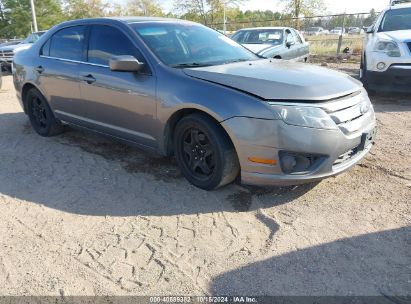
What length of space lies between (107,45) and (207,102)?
1672 mm

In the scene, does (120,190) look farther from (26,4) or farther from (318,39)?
(26,4)

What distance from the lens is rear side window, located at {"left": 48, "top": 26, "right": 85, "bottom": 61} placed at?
186 inches

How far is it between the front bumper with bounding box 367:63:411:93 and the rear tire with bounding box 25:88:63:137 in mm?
5860

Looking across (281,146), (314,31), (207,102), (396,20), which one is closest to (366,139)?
(281,146)

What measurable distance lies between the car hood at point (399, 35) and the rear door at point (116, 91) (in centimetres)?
565

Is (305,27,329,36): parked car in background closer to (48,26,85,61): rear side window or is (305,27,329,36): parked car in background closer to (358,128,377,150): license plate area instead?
(48,26,85,61): rear side window

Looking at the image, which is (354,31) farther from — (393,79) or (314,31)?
(393,79)

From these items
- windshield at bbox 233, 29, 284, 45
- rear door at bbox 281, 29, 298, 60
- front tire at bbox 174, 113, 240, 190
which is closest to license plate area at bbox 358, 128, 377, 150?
front tire at bbox 174, 113, 240, 190

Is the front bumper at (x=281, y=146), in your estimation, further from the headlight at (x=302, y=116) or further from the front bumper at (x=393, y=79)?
the front bumper at (x=393, y=79)

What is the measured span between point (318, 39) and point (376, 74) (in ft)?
47.7

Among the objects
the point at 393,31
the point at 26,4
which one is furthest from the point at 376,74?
the point at 26,4

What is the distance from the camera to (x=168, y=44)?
4.13 meters

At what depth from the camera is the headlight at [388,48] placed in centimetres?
722

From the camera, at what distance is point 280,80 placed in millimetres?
3365
